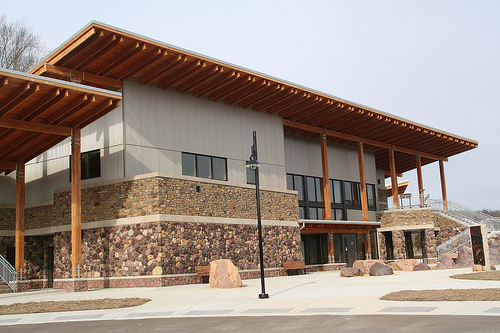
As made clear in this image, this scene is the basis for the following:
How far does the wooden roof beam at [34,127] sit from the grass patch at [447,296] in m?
14.8

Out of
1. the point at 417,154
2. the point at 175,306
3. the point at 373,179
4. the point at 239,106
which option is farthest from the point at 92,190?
the point at 417,154

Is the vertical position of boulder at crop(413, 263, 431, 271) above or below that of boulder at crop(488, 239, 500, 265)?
below

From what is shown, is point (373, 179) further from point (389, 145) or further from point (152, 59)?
point (152, 59)

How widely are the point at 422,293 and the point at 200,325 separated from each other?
6.13 meters

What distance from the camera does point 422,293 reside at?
13.9 m

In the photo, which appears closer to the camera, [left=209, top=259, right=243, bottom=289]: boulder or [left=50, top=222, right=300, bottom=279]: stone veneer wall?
[left=209, top=259, right=243, bottom=289]: boulder

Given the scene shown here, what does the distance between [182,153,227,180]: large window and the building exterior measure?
0.21 ft

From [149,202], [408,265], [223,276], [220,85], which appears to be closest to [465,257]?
[408,265]

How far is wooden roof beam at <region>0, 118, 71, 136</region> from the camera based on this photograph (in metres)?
20.7

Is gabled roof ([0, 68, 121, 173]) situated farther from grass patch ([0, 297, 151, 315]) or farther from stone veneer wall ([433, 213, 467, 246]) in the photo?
stone veneer wall ([433, 213, 467, 246])

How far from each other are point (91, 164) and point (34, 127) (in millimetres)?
4263

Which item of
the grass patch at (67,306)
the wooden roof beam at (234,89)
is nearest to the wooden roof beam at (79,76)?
the wooden roof beam at (234,89)

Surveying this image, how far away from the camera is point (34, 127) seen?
21484mm

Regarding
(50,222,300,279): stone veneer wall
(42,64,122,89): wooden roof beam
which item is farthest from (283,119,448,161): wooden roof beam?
(42,64,122,89): wooden roof beam
